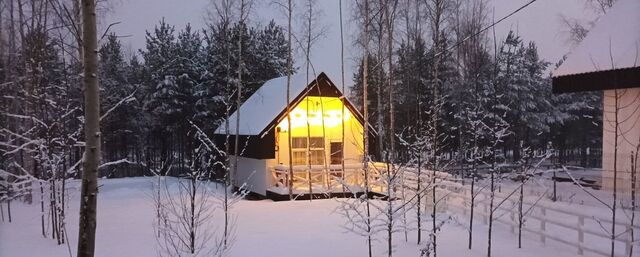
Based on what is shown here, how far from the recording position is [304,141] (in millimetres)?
17469

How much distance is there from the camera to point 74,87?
2339 cm

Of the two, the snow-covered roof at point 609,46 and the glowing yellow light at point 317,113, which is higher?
the snow-covered roof at point 609,46

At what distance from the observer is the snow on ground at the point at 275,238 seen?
8.05m

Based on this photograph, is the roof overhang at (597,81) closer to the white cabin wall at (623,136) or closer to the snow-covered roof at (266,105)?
the white cabin wall at (623,136)

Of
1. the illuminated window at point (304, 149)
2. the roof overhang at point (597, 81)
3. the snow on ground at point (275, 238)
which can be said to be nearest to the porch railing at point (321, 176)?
the illuminated window at point (304, 149)

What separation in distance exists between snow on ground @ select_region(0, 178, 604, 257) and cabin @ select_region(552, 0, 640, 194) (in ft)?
13.6

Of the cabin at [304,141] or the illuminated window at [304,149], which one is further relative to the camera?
the illuminated window at [304,149]

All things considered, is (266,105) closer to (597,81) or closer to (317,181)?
(317,181)

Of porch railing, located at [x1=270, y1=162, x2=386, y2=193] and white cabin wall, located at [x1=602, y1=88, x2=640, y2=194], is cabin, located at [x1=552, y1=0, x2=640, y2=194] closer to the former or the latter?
white cabin wall, located at [x1=602, y1=88, x2=640, y2=194]

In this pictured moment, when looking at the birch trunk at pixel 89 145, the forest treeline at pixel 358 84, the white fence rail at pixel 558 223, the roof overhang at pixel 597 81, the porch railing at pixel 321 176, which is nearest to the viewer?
the birch trunk at pixel 89 145

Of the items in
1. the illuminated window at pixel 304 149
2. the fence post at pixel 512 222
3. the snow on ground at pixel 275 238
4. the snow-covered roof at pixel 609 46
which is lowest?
the snow on ground at pixel 275 238

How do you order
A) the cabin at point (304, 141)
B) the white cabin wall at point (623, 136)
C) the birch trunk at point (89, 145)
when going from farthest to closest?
the cabin at point (304, 141) → the white cabin wall at point (623, 136) → the birch trunk at point (89, 145)

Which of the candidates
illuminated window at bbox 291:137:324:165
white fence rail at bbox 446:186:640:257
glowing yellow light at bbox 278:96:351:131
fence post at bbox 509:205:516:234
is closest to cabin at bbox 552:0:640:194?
white fence rail at bbox 446:186:640:257

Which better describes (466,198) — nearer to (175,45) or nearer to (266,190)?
(266,190)
